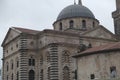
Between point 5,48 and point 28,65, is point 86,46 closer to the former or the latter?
point 28,65

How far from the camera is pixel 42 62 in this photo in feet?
136

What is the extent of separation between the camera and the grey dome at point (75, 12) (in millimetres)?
48344

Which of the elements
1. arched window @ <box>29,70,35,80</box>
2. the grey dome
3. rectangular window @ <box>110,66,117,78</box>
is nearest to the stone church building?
arched window @ <box>29,70,35,80</box>

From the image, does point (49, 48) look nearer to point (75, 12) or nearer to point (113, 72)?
point (75, 12)

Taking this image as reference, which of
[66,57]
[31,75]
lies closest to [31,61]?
[31,75]

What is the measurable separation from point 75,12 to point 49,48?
37.6 feet

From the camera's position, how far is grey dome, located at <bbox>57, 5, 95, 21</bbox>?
159 feet

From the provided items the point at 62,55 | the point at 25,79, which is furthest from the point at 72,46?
the point at 25,79

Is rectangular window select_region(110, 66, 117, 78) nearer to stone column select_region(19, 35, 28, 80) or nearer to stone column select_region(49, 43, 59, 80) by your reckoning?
stone column select_region(49, 43, 59, 80)

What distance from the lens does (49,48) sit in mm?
39250

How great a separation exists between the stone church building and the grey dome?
1.06 metres

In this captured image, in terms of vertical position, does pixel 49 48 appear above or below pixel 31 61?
above

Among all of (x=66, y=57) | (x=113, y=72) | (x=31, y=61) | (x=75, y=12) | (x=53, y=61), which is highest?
(x=75, y=12)

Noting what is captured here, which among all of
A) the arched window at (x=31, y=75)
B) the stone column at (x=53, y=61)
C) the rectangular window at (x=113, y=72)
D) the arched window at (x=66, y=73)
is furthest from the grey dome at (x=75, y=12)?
the rectangular window at (x=113, y=72)
